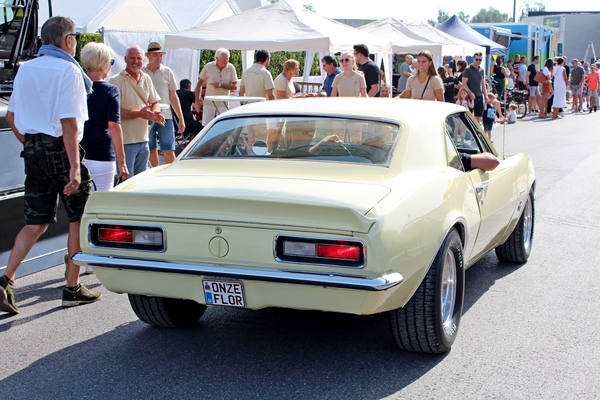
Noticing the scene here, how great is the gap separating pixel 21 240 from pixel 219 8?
1935 centimetres

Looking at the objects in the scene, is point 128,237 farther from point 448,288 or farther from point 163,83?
point 163,83

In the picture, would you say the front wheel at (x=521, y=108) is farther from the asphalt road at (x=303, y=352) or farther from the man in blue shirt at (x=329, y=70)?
the asphalt road at (x=303, y=352)

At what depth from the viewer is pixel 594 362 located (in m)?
4.14

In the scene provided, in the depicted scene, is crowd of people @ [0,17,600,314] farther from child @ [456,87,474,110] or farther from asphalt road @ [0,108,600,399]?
child @ [456,87,474,110]

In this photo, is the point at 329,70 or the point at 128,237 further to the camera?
the point at 329,70

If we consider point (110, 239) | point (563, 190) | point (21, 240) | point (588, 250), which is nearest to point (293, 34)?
point (563, 190)

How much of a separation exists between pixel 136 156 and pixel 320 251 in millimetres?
3704

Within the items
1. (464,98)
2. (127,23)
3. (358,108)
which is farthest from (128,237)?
(127,23)

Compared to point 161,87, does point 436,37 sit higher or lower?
lower

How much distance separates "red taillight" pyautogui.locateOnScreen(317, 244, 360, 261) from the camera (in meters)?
3.51

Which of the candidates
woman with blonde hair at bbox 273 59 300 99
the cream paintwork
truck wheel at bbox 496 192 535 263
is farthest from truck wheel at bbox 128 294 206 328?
woman with blonde hair at bbox 273 59 300 99

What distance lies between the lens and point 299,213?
356 cm

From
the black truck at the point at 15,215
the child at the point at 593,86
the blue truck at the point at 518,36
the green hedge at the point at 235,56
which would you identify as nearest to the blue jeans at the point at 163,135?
the black truck at the point at 15,215

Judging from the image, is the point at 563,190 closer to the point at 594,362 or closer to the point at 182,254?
the point at 594,362
